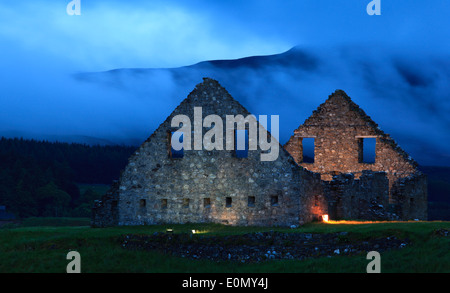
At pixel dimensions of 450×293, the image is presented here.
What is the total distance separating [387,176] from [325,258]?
18.1 metres

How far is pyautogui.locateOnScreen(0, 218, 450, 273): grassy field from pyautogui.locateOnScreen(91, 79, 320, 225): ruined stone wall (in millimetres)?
1489

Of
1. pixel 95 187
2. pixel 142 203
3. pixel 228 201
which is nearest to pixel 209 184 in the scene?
pixel 228 201

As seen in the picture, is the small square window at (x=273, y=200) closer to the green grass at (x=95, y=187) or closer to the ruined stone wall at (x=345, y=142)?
the ruined stone wall at (x=345, y=142)

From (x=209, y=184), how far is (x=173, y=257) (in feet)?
22.6

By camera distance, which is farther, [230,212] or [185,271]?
[230,212]

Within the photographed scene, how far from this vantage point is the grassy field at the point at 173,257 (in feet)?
68.6

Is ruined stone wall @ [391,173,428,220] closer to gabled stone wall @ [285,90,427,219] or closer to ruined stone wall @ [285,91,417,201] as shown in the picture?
gabled stone wall @ [285,90,427,219]

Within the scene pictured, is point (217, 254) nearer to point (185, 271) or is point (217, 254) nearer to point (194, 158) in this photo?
point (185, 271)

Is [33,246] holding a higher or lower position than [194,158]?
lower

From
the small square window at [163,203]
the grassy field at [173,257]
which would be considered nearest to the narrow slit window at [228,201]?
the grassy field at [173,257]

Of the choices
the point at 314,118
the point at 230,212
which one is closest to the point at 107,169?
the point at 314,118

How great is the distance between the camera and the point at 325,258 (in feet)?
73.5

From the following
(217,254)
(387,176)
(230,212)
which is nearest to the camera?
(217,254)

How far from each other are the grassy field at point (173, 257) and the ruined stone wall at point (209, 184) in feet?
4.89
